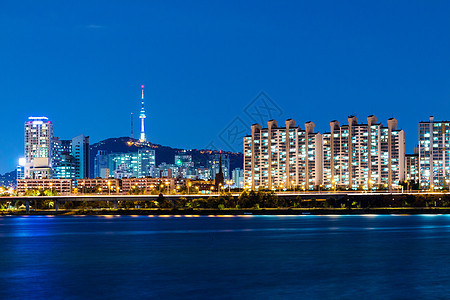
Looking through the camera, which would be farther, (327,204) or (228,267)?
(327,204)

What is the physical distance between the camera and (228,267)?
47.5m

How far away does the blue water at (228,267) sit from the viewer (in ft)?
121

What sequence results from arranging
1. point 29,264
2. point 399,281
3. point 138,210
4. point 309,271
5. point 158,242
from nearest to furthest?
point 399,281
point 309,271
point 29,264
point 158,242
point 138,210

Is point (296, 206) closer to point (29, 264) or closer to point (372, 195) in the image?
point (372, 195)

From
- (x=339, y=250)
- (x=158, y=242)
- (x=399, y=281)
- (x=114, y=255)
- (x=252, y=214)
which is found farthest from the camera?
(x=252, y=214)

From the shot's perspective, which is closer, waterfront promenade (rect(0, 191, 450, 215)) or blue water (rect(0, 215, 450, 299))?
blue water (rect(0, 215, 450, 299))

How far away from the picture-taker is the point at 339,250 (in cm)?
6047

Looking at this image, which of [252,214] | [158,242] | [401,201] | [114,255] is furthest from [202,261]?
[401,201]

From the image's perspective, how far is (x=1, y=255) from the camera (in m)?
58.2

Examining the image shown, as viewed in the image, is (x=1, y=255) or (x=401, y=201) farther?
(x=401, y=201)

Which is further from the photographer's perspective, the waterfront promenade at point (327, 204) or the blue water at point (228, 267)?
the waterfront promenade at point (327, 204)

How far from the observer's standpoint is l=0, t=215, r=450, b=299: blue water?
36750 millimetres

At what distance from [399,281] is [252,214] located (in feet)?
392

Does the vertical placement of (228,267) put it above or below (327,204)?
above
